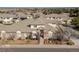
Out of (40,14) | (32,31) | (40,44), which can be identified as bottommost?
(40,44)

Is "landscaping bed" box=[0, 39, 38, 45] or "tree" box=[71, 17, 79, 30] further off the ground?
"tree" box=[71, 17, 79, 30]

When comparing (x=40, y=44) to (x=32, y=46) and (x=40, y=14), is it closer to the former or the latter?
(x=32, y=46)

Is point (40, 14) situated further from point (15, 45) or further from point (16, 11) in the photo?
point (15, 45)

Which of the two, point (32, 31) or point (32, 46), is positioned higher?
point (32, 31)

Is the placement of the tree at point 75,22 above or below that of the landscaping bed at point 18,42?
above

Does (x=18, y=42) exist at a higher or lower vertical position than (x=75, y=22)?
lower
